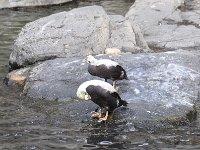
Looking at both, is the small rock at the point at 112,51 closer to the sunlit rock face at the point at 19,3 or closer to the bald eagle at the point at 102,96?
the bald eagle at the point at 102,96

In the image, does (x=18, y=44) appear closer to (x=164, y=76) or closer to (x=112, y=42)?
(x=112, y=42)

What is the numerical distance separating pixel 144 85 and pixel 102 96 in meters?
1.27

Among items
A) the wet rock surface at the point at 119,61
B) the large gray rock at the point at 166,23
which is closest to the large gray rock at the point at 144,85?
Answer: the wet rock surface at the point at 119,61

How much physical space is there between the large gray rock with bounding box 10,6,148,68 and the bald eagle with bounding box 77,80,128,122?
9.90ft

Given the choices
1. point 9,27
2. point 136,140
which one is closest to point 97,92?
point 136,140

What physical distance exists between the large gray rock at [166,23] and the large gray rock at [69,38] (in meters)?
1.59

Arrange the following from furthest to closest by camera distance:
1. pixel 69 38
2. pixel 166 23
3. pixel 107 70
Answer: pixel 166 23 < pixel 69 38 < pixel 107 70

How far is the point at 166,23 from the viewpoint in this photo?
1463 centimetres

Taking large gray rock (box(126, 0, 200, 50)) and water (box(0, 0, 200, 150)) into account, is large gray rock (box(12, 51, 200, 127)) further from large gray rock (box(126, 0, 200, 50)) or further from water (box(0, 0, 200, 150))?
large gray rock (box(126, 0, 200, 50))

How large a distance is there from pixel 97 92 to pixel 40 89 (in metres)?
1.87

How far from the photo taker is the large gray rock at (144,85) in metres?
7.13

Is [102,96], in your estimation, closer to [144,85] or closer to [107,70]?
[107,70]

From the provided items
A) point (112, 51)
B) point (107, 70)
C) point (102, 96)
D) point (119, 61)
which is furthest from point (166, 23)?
point (102, 96)

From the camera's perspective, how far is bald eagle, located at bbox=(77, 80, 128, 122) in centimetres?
689
